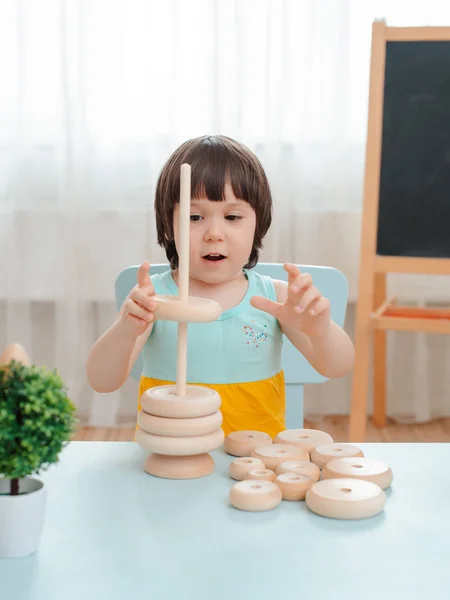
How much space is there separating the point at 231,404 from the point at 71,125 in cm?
176

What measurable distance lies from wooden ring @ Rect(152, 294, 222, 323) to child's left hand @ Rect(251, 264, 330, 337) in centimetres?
10

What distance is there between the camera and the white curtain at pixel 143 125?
2.72 meters

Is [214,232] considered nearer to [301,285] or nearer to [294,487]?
[301,285]

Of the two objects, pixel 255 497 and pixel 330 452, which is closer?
pixel 255 497

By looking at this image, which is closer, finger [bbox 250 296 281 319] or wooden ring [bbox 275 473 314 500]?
wooden ring [bbox 275 473 314 500]

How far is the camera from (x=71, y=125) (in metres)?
2.76

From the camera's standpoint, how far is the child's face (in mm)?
1145

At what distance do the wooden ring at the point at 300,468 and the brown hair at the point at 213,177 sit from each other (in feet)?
1.54

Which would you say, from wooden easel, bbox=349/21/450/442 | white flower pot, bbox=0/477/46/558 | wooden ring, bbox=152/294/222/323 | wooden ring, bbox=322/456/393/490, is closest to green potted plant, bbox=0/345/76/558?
white flower pot, bbox=0/477/46/558

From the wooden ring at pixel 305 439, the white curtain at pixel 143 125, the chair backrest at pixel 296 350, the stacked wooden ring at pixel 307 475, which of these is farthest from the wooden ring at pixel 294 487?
the white curtain at pixel 143 125

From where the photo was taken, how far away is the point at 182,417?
799 mm

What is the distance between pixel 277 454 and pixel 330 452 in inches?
2.1

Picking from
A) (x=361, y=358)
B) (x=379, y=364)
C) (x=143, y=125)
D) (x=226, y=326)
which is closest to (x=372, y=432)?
(x=379, y=364)

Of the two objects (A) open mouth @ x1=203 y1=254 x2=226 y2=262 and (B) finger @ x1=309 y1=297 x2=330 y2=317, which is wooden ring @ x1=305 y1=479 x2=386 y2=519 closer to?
(B) finger @ x1=309 y1=297 x2=330 y2=317
